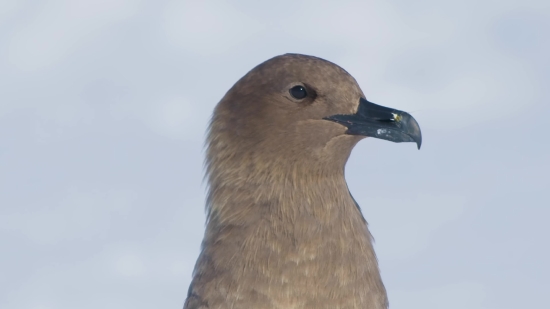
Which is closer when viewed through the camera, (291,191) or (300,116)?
(291,191)

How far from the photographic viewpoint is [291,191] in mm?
5918

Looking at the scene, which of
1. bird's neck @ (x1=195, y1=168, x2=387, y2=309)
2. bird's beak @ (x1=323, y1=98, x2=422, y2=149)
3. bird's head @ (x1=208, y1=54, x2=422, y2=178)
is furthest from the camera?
bird's head @ (x1=208, y1=54, x2=422, y2=178)

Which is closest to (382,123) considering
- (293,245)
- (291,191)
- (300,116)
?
(300,116)

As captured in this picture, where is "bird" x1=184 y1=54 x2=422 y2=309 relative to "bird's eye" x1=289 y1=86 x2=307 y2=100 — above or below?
below

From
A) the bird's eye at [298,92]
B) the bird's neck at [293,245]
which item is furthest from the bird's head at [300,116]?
the bird's neck at [293,245]

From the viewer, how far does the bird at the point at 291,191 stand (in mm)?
5582

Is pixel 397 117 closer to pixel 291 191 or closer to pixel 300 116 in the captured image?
pixel 300 116

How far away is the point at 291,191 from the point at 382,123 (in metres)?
0.69

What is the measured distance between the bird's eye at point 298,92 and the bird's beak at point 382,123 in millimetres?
209

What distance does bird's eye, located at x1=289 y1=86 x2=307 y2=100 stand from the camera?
6.04m

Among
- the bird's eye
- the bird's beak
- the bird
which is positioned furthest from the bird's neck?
the bird's eye

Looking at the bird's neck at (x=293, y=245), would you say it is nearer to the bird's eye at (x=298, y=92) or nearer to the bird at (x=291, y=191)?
the bird at (x=291, y=191)

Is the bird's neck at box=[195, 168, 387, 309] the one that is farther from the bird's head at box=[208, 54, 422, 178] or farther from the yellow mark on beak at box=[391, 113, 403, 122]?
the yellow mark on beak at box=[391, 113, 403, 122]

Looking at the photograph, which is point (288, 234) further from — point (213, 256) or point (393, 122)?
point (393, 122)
